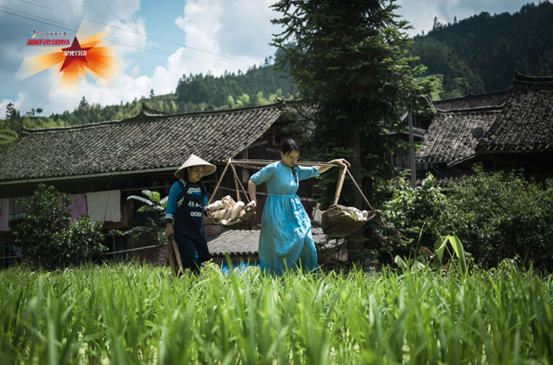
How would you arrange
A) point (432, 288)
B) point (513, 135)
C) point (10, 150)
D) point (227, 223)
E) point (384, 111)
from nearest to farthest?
point (432, 288) < point (227, 223) < point (384, 111) < point (513, 135) < point (10, 150)

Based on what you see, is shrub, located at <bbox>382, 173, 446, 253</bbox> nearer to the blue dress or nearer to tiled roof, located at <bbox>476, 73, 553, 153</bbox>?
tiled roof, located at <bbox>476, 73, 553, 153</bbox>

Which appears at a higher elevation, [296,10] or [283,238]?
[296,10]

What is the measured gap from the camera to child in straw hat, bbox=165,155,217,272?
585 cm

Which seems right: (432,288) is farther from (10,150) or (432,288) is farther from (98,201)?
(10,150)

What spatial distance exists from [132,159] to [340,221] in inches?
533

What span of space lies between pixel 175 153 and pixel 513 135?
9930mm

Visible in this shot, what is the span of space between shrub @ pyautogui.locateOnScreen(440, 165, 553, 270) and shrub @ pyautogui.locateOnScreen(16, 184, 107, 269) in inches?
373

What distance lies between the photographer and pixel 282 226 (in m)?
5.43

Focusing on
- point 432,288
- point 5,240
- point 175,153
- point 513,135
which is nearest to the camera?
point 432,288

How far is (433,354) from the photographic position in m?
2.16

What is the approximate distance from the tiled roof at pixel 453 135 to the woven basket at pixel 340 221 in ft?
49.6

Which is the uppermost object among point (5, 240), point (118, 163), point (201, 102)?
point (201, 102)

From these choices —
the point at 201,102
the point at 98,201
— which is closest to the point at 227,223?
the point at 98,201

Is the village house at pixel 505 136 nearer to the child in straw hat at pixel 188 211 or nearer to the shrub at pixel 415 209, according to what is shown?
the shrub at pixel 415 209
